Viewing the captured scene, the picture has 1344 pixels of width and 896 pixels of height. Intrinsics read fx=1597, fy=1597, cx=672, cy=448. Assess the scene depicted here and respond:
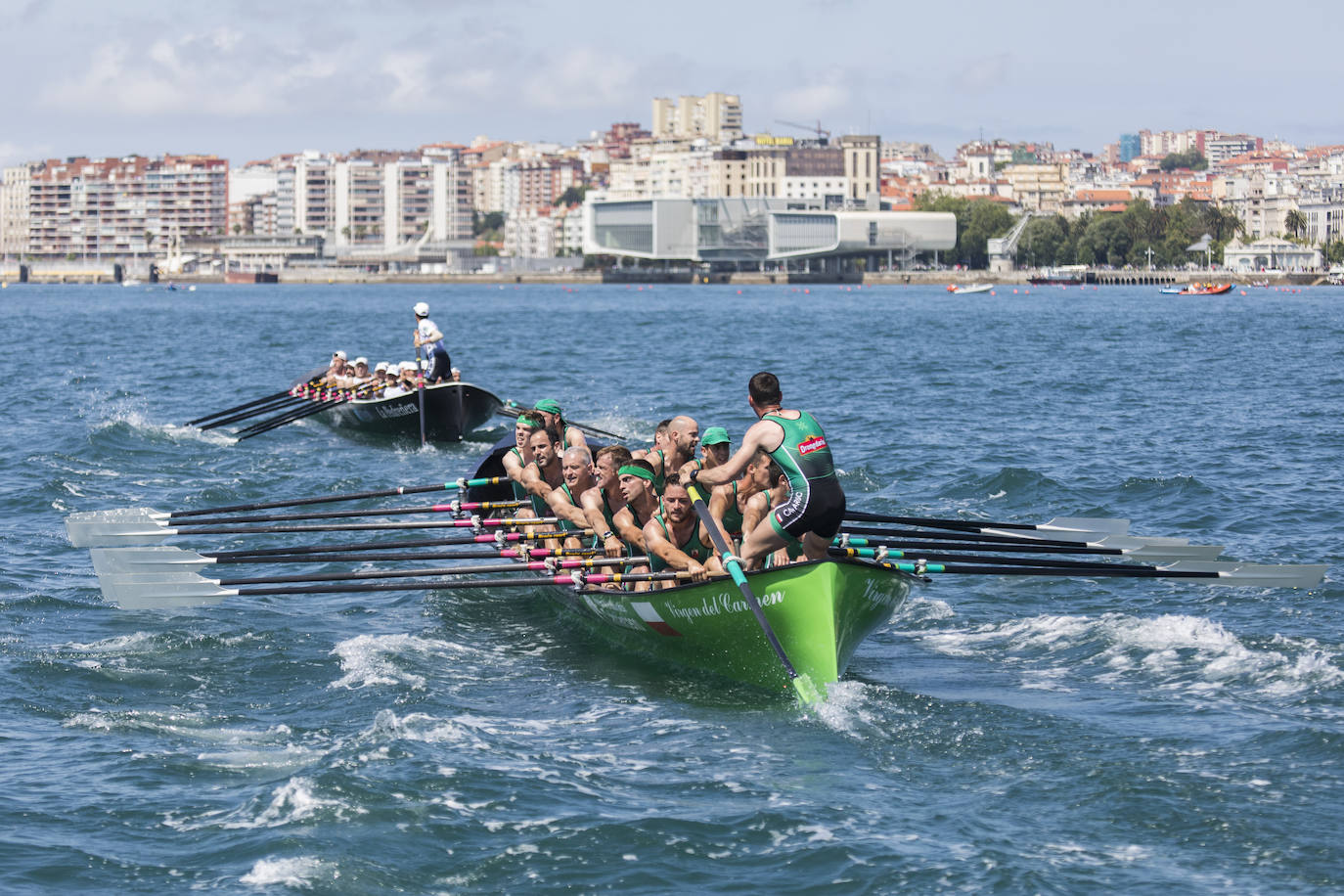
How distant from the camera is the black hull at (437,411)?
25.7m

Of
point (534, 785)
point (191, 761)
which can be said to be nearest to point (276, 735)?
point (191, 761)

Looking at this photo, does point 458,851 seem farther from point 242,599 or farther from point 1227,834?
point 242,599

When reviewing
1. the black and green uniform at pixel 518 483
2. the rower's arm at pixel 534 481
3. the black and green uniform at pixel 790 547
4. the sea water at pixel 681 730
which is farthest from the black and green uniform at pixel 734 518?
the black and green uniform at pixel 518 483

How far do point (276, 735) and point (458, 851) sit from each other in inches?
95.0

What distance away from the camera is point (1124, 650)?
12992mm

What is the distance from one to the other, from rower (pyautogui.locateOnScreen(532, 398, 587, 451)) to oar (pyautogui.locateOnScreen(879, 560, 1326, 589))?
3.79 meters

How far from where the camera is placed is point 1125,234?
580 ft

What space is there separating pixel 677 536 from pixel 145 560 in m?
→ 4.59

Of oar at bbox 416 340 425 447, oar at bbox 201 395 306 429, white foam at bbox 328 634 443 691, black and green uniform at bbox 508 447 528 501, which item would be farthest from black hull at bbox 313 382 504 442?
white foam at bbox 328 634 443 691

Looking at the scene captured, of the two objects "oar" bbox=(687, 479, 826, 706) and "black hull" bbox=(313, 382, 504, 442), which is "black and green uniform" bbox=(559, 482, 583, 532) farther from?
"black hull" bbox=(313, 382, 504, 442)

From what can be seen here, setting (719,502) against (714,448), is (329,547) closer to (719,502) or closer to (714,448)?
(719,502)

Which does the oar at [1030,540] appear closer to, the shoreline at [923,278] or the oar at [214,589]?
the oar at [214,589]

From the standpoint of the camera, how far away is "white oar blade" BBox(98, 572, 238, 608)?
42.8 feet

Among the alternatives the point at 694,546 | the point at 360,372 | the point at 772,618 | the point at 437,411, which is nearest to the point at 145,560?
the point at 694,546
